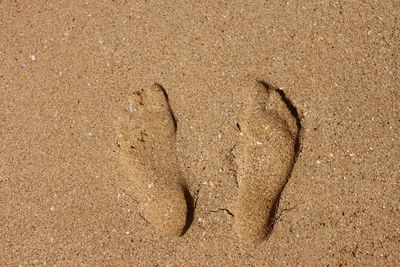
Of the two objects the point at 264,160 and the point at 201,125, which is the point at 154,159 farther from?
the point at 264,160

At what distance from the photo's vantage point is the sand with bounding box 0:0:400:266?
184 centimetres

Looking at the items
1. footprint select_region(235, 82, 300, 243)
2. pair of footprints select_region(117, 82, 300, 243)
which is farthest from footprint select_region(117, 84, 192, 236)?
footprint select_region(235, 82, 300, 243)

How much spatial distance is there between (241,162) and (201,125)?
22 centimetres

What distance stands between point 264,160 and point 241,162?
0.31 feet

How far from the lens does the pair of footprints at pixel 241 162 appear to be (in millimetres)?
1830

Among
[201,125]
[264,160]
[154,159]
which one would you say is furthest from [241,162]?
[154,159]

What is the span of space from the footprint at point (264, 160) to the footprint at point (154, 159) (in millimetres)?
239

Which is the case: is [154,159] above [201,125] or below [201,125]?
below

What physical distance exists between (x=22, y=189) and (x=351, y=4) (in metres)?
1.57

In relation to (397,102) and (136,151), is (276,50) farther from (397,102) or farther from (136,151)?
(136,151)

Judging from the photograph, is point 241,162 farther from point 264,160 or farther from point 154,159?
point 154,159

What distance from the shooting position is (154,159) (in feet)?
6.10

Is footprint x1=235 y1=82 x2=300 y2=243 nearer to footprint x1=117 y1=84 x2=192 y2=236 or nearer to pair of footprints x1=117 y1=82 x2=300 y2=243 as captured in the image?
pair of footprints x1=117 y1=82 x2=300 y2=243

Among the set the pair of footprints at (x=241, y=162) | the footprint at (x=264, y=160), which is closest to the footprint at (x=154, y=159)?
the pair of footprints at (x=241, y=162)
